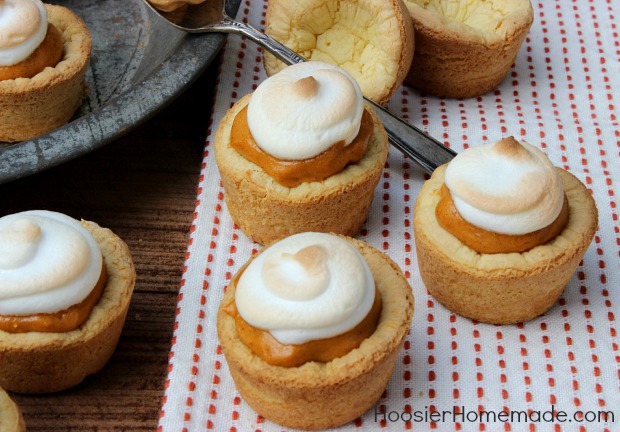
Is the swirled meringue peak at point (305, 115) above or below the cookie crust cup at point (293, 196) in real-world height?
above

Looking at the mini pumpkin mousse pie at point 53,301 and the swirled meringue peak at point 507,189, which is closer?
the mini pumpkin mousse pie at point 53,301

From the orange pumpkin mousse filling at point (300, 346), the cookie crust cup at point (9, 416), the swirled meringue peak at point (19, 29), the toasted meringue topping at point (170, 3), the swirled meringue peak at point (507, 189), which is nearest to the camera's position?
the cookie crust cup at point (9, 416)

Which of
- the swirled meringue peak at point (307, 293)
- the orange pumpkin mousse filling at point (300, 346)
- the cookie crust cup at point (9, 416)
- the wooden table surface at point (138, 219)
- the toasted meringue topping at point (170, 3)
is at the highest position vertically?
the swirled meringue peak at point (307, 293)

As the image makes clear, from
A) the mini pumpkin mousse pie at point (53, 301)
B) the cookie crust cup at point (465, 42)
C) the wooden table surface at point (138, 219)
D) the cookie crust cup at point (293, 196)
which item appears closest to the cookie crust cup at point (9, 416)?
the mini pumpkin mousse pie at point (53, 301)

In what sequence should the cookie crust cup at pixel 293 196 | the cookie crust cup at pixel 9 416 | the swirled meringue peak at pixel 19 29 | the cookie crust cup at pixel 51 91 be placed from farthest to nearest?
1. the cookie crust cup at pixel 51 91
2. the swirled meringue peak at pixel 19 29
3. the cookie crust cup at pixel 293 196
4. the cookie crust cup at pixel 9 416

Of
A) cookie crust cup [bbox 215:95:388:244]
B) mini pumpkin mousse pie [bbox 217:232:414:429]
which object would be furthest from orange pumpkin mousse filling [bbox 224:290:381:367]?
cookie crust cup [bbox 215:95:388:244]

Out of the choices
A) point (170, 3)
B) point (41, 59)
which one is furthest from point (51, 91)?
point (170, 3)

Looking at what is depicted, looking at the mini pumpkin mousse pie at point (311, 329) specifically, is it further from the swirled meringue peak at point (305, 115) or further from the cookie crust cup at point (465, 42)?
the cookie crust cup at point (465, 42)

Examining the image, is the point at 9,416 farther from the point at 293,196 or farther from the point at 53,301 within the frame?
the point at 293,196
